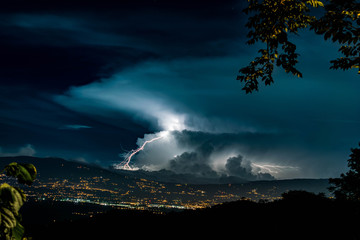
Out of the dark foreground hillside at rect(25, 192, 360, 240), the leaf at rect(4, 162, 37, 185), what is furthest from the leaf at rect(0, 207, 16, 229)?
the dark foreground hillside at rect(25, 192, 360, 240)

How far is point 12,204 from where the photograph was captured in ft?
7.08

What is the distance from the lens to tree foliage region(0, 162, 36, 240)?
214cm

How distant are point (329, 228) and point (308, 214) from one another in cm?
156

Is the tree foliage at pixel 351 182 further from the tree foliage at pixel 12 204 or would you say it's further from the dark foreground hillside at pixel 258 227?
the tree foliage at pixel 12 204

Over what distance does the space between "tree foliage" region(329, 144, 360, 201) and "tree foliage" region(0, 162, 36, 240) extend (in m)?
28.3

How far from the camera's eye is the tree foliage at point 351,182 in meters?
24.2

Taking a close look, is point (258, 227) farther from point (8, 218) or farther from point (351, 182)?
point (351, 182)

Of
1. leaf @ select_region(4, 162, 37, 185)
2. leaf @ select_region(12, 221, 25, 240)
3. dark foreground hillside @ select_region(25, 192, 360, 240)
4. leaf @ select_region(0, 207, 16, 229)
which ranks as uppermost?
leaf @ select_region(4, 162, 37, 185)

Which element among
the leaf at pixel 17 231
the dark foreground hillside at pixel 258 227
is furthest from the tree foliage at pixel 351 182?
the leaf at pixel 17 231

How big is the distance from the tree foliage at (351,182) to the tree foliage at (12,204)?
92.8 feet

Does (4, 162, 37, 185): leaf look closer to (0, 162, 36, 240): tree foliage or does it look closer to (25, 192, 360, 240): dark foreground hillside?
(0, 162, 36, 240): tree foliage

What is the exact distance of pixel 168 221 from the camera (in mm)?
13727

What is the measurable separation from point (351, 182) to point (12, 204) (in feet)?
97.5

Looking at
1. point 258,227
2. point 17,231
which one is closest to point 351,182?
point 258,227
